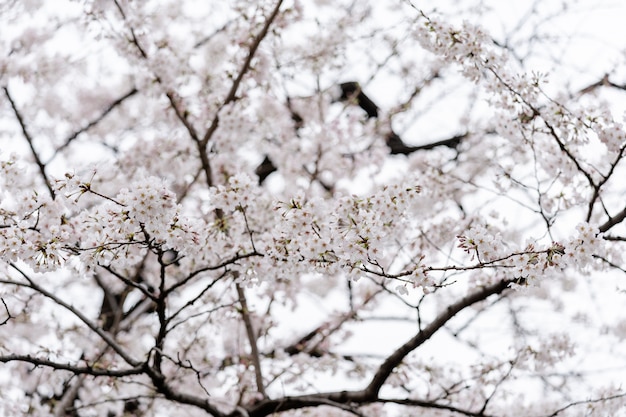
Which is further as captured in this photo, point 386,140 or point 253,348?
point 386,140

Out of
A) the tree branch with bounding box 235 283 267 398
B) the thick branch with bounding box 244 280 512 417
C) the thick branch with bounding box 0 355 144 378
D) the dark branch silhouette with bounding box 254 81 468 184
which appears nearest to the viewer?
the thick branch with bounding box 0 355 144 378

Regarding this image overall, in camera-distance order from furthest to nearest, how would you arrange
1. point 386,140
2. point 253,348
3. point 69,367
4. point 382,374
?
point 386,140 < point 253,348 < point 382,374 < point 69,367

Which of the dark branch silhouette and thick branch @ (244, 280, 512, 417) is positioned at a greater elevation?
the dark branch silhouette

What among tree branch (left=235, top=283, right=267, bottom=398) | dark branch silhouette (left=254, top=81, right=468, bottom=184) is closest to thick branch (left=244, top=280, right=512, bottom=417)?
tree branch (left=235, top=283, right=267, bottom=398)

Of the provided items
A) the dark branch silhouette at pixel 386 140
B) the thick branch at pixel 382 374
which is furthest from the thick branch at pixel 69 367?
the dark branch silhouette at pixel 386 140

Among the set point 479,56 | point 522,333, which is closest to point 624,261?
point 479,56

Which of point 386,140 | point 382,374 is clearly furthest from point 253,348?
point 386,140

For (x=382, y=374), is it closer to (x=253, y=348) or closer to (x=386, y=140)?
(x=253, y=348)

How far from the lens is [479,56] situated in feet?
9.93

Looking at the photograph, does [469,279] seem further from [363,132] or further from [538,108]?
[363,132]

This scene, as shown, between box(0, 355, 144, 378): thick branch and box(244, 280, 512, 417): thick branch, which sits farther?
box(244, 280, 512, 417): thick branch

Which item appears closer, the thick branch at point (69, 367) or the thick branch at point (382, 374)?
the thick branch at point (69, 367)

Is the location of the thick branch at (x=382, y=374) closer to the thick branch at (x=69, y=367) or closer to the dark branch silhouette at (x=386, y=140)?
the thick branch at (x=69, y=367)

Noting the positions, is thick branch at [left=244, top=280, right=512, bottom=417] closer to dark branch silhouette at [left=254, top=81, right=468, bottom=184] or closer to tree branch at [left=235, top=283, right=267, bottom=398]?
tree branch at [left=235, top=283, right=267, bottom=398]
